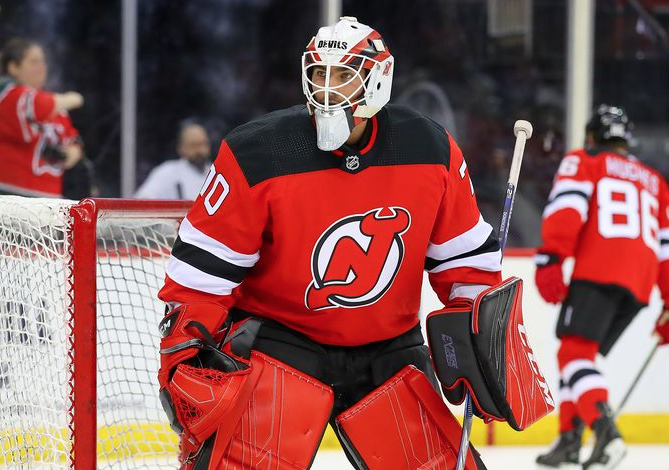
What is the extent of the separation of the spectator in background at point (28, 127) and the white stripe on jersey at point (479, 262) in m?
2.76

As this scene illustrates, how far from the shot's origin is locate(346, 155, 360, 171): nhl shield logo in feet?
7.62

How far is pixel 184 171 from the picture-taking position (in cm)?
565

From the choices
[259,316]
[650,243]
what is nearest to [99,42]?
[650,243]

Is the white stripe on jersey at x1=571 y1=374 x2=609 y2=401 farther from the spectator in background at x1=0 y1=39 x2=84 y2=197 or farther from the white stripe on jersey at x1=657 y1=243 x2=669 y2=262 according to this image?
the spectator in background at x1=0 y1=39 x2=84 y2=197

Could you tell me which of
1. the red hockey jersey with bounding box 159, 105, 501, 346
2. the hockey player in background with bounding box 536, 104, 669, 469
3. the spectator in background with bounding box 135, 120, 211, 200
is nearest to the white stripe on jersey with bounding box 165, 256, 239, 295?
the red hockey jersey with bounding box 159, 105, 501, 346

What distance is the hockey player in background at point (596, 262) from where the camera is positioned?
13.8 ft

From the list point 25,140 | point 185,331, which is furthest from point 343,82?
point 25,140

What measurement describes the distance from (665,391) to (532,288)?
62 centimetres

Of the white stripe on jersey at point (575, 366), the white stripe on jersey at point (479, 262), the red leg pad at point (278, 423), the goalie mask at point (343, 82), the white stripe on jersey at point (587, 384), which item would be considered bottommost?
the white stripe on jersey at point (587, 384)

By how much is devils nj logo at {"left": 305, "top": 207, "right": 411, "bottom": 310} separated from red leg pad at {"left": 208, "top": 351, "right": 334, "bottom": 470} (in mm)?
139

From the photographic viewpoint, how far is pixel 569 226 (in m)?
4.22

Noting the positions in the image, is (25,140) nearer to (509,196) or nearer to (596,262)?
(596,262)

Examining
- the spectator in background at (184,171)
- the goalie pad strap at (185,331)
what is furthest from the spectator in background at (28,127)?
the goalie pad strap at (185,331)

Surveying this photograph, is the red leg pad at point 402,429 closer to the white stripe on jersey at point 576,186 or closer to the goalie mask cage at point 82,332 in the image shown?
the goalie mask cage at point 82,332
